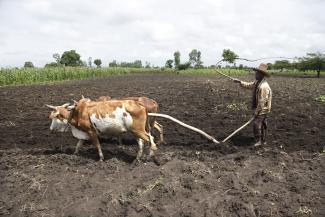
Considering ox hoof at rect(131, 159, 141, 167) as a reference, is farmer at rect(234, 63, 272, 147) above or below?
above

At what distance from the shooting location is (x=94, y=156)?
8922mm

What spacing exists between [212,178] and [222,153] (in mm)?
1809

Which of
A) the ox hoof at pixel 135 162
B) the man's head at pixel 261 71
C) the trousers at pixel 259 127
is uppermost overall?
the man's head at pixel 261 71

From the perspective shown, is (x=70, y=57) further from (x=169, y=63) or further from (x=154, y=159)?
(x=154, y=159)

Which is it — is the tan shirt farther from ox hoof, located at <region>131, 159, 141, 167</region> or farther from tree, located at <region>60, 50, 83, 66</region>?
tree, located at <region>60, 50, 83, 66</region>

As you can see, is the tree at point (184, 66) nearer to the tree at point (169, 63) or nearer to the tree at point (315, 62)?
the tree at point (169, 63)

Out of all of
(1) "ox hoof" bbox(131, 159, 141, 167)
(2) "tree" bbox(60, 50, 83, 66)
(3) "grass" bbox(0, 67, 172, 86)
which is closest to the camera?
(1) "ox hoof" bbox(131, 159, 141, 167)

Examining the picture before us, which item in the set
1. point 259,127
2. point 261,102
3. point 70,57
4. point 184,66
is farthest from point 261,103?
point 184,66

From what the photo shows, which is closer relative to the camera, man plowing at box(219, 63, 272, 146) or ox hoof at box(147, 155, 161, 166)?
ox hoof at box(147, 155, 161, 166)

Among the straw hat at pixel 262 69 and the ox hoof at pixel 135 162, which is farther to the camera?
the straw hat at pixel 262 69

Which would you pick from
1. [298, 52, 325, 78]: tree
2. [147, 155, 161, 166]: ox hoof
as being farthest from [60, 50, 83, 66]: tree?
[147, 155, 161, 166]: ox hoof

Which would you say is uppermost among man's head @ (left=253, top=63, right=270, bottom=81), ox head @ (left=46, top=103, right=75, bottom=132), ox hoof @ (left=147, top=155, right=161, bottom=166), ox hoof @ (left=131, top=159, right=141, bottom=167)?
man's head @ (left=253, top=63, right=270, bottom=81)

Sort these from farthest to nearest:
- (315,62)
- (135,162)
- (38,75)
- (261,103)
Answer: (315,62), (38,75), (261,103), (135,162)

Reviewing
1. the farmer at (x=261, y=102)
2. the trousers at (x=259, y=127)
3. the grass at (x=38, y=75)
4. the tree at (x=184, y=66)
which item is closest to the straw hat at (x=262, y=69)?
the farmer at (x=261, y=102)
